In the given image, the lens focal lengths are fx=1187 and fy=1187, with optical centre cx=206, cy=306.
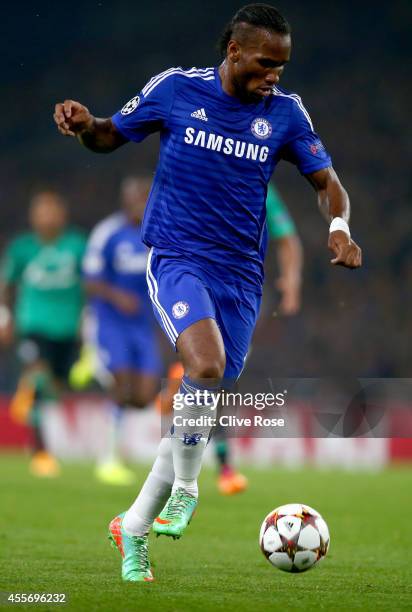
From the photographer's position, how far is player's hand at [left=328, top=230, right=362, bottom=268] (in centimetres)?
457

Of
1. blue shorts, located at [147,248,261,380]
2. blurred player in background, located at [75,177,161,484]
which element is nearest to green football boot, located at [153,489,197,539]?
blue shorts, located at [147,248,261,380]

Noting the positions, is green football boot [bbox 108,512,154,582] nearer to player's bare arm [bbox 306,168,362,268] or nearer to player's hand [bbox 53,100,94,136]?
player's bare arm [bbox 306,168,362,268]

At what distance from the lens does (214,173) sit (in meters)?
4.94

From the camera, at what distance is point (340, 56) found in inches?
710

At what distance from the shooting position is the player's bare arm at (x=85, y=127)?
4.80 m

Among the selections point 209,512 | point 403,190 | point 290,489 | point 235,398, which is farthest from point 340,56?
point 235,398

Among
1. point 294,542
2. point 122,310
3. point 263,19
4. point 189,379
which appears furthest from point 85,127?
point 122,310

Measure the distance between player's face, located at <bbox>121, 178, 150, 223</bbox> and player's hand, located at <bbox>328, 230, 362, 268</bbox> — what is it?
5.54 meters

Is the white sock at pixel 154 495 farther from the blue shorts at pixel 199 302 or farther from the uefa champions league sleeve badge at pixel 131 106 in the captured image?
the uefa champions league sleeve badge at pixel 131 106

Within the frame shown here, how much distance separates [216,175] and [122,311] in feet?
18.5

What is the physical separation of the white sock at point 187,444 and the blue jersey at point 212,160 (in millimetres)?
618

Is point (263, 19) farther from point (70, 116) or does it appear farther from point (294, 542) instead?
point (294, 542)

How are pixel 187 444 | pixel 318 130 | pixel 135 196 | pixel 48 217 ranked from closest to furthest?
pixel 187 444
pixel 135 196
pixel 48 217
pixel 318 130

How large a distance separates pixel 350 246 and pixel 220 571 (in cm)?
154
